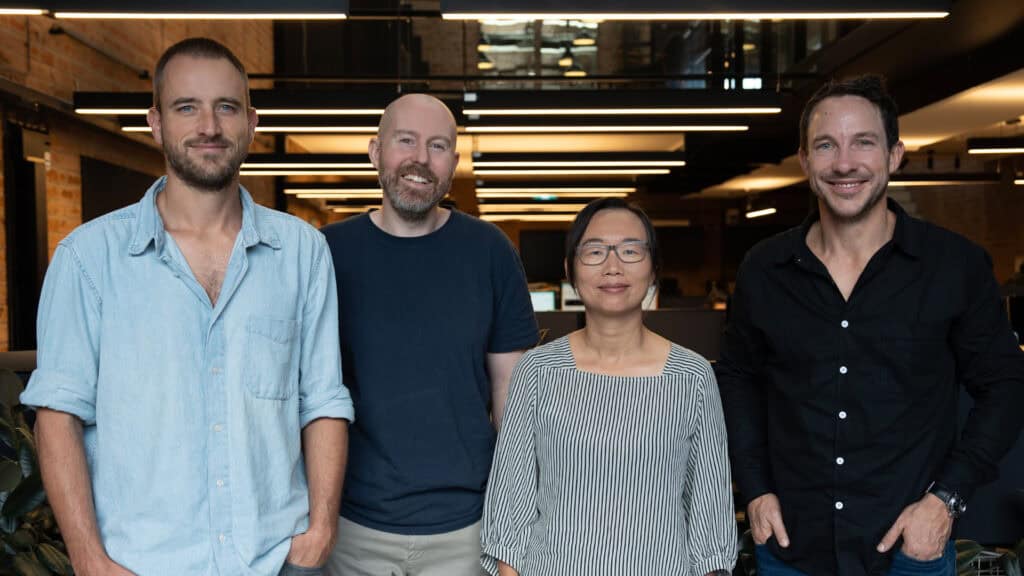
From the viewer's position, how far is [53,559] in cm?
236

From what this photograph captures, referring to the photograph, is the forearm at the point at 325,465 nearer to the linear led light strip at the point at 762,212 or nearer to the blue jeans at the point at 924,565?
the blue jeans at the point at 924,565

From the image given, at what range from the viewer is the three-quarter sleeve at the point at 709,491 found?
179cm

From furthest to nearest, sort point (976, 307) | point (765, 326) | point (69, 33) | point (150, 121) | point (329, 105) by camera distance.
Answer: point (69, 33)
point (329, 105)
point (765, 326)
point (976, 307)
point (150, 121)

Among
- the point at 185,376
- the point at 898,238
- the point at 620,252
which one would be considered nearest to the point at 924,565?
the point at 898,238

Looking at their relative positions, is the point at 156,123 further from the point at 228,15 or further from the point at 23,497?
the point at 228,15

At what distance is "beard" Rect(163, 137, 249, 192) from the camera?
1680mm

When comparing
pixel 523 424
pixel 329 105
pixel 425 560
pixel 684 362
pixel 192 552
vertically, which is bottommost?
pixel 425 560

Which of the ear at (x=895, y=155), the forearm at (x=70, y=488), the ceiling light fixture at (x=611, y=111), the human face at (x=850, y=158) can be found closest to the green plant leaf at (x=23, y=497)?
the forearm at (x=70, y=488)

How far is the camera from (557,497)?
1750 mm

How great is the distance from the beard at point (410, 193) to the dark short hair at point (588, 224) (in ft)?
1.18

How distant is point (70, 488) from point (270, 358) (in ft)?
1.29

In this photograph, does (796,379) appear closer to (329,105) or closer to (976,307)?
(976,307)

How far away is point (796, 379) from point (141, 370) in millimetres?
1286

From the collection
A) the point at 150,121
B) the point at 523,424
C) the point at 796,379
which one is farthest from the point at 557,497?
the point at 150,121
